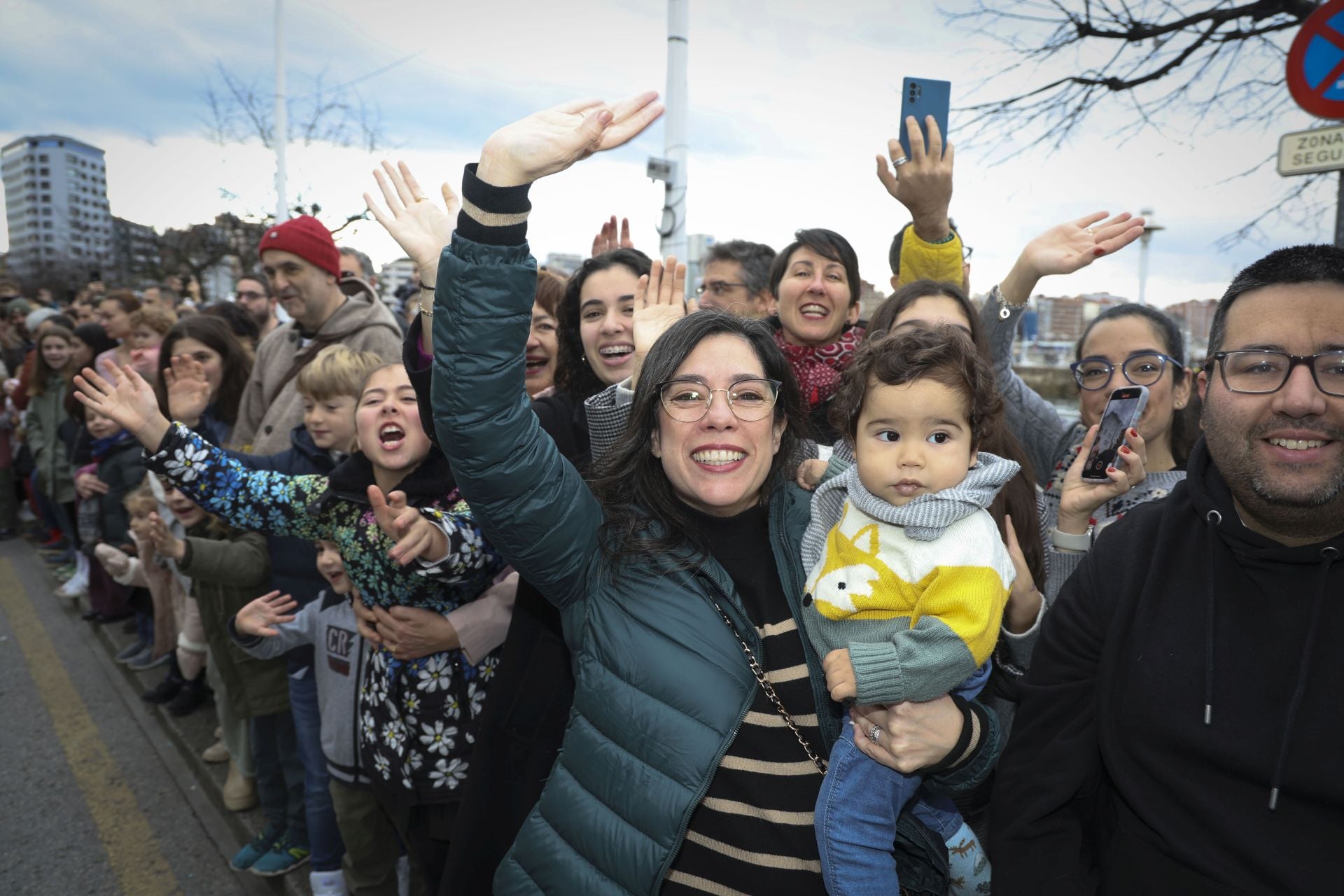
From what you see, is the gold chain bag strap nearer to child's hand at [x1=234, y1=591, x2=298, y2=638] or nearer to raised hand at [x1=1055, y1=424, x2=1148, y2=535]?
raised hand at [x1=1055, y1=424, x2=1148, y2=535]

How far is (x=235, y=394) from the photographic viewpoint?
446 centimetres

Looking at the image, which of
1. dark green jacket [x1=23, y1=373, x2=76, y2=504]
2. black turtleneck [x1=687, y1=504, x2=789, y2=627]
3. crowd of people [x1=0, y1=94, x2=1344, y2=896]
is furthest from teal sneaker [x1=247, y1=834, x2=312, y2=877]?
dark green jacket [x1=23, y1=373, x2=76, y2=504]

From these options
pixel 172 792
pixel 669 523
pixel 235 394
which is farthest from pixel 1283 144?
pixel 172 792

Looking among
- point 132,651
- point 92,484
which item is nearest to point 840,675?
point 92,484

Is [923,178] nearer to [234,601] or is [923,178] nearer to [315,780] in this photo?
[315,780]

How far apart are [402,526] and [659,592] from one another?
89 centimetres

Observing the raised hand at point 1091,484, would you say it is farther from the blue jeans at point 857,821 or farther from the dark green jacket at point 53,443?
the dark green jacket at point 53,443

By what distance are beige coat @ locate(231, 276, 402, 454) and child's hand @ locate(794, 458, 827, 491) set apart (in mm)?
2440

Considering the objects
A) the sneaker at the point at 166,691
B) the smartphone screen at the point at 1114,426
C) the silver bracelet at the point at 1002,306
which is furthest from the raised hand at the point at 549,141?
the sneaker at the point at 166,691

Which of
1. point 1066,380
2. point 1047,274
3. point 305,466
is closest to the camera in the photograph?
point 1047,274

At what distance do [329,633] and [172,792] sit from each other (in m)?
2.18

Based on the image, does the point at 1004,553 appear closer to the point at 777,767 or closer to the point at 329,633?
the point at 777,767

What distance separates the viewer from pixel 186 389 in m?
3.90

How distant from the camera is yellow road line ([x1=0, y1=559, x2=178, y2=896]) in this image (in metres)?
3.65
